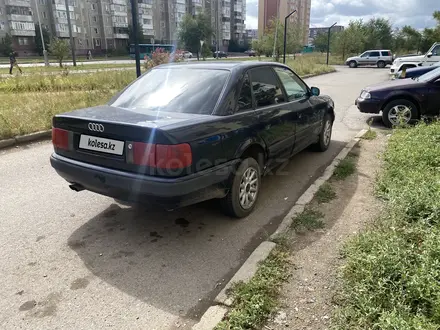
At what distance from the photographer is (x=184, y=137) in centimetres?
294

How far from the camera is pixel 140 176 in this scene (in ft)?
9.86

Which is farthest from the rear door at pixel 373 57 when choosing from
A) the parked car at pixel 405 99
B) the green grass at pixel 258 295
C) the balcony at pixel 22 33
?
the balcony at pixel 22 33

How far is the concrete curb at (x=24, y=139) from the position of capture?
6.76 metres

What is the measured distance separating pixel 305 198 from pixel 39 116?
6.86 meters

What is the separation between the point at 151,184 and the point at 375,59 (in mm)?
41201

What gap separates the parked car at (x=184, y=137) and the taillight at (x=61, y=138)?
1 cm

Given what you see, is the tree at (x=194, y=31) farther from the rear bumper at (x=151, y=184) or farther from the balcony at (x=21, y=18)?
the rear bumper at (x=151, y=184)

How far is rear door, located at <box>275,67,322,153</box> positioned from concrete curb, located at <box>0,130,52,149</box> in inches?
213

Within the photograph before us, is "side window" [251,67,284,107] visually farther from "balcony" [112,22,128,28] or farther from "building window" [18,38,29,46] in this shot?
"balcony" [112,22,128,28]

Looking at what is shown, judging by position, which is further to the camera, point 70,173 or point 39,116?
point 39,116

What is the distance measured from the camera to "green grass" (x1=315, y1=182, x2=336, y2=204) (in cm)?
432

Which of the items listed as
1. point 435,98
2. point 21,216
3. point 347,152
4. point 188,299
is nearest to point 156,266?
point 188,299

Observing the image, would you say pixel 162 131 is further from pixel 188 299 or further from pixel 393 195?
pixel 393 195

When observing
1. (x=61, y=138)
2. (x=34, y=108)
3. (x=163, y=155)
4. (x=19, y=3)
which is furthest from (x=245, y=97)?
(x=19, y=3)
